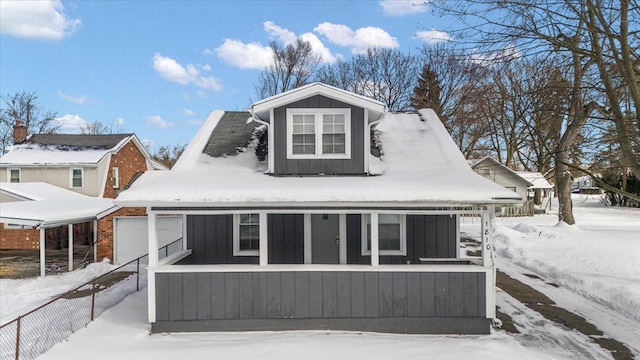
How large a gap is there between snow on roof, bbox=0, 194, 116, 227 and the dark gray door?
1077cm

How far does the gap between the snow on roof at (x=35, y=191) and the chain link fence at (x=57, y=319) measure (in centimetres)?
866

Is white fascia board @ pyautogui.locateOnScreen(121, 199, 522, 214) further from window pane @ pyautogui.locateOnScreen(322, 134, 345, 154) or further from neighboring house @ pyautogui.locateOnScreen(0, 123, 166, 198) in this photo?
neighboring house @ pyautogui.locateOnScreen(0, 123, 166, 198)

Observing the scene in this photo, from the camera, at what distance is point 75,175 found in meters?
20.8

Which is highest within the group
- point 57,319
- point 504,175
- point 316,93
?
point 316,93

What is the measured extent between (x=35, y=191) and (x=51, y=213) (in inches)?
199

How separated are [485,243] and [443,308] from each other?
1.47 meters

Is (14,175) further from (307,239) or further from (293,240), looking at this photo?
(307,239)

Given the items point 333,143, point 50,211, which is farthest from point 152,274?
point 50,211

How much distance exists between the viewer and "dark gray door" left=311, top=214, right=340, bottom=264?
8859mm

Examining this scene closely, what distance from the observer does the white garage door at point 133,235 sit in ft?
52.4

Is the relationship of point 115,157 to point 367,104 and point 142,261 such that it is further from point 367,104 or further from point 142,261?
point 367,104

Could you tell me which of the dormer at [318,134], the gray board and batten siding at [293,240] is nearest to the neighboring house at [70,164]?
the gray board and batten siding at [293,240]

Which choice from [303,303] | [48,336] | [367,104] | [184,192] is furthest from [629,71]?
[48,336]

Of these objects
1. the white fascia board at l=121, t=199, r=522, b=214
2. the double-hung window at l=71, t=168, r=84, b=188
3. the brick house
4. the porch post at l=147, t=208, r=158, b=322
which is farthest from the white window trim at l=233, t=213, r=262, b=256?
the double-hung window at l=71, t=168, r=84, b=188
